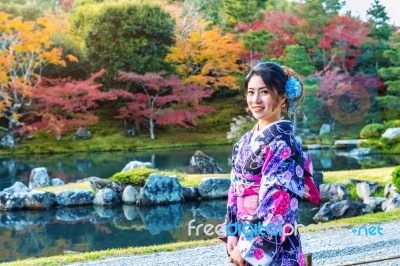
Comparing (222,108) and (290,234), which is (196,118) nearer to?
(222,108)

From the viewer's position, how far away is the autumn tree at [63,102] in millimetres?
17125

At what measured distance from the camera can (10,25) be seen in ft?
53.8

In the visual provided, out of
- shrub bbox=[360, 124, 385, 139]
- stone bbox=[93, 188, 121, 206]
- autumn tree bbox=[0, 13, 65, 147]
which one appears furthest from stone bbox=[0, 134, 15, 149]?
shrub bbox=[360, 124, 385, 139]

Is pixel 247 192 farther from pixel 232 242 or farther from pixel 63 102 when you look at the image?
pixel 63 102

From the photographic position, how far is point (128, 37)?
19359 millimetres

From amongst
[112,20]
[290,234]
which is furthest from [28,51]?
[290,234]

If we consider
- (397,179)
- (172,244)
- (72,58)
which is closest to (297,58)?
(72,58)

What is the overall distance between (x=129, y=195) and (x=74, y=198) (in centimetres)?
95

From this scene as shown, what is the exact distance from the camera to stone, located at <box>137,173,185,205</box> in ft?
28.1

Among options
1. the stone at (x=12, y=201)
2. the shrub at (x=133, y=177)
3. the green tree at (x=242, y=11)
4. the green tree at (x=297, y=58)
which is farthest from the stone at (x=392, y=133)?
the stone at (x=12, y=201)

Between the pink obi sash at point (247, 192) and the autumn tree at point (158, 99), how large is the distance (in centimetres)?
1643

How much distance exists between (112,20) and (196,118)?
16.7 feet

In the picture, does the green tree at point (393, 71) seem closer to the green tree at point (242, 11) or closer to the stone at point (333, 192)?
the green tree at point (242, 11)

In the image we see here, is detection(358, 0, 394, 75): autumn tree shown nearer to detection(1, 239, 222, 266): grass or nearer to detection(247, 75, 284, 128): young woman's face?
detection(1, 239, 222, 266): grass
